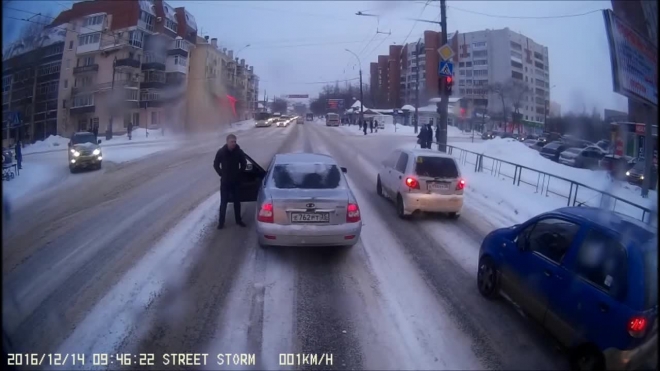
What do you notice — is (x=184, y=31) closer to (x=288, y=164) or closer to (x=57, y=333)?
(x=288, y=164)

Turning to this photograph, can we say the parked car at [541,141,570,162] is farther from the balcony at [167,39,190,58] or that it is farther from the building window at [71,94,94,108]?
the building window at [71,94,94,108]

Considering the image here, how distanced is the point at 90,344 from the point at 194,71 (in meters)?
9.69

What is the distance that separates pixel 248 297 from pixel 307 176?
2.41m

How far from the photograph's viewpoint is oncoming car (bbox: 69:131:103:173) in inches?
488

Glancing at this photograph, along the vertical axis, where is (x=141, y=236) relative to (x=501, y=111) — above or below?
below

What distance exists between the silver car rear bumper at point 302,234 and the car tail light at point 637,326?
3648 millimetres

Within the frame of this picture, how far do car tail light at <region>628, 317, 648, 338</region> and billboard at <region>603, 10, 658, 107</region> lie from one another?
1.48 m

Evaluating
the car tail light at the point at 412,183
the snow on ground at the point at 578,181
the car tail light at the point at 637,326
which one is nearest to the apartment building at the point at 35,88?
the car tail light at the point at 637,326

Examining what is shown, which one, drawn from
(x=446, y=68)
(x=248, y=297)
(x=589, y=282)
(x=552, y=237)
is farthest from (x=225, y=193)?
(x=446, y=68)

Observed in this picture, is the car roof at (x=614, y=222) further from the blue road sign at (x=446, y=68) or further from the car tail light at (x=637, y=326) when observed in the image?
the blue road sign at (x=446, y=68)

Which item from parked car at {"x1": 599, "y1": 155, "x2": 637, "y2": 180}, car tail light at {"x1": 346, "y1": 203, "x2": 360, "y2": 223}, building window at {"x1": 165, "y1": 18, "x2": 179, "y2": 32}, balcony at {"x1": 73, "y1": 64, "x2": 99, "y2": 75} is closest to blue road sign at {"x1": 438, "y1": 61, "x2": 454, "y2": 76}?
parked car at {"x1": 599, "y1": 155, "x2": 637, "y2": 180}

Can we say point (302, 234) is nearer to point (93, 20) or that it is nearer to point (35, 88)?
point (35, 88)

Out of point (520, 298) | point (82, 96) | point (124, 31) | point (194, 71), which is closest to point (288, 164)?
point (520, 298)

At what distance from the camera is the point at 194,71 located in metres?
12.3
